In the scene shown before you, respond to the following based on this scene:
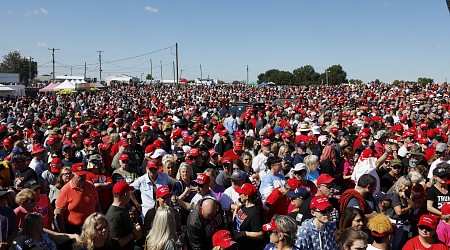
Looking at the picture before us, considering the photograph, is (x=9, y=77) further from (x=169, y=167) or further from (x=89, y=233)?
(x=89, y=233)

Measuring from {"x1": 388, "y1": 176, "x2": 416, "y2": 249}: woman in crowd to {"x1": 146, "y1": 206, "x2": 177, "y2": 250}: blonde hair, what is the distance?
266cm

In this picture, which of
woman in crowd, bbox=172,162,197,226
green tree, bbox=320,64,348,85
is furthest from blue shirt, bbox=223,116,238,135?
green tree, bbox=320,64,348,85

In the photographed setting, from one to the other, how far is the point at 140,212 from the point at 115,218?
1.33 meters

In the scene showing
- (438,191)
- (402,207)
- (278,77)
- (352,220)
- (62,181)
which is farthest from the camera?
(278,77)

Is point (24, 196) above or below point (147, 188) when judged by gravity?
above

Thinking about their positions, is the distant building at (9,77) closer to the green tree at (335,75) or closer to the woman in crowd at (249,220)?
the green tree at (335,75)

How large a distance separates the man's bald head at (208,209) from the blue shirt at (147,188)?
1.39m

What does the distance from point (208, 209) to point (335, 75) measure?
295 feet

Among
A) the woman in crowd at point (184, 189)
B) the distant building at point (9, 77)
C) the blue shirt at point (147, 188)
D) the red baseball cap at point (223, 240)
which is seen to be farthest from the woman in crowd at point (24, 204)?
the distant building at point (9, 77)

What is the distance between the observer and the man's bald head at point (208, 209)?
453 cm

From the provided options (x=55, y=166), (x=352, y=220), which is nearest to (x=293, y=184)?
(x=352, y=220)

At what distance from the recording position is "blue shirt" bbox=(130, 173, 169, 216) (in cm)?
578

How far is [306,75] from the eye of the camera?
320ft

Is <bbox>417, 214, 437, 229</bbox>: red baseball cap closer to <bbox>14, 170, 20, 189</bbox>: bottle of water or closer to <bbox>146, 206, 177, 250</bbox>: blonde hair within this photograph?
<bbox>146, 206, 177, 250</bbox>: blonde hair
